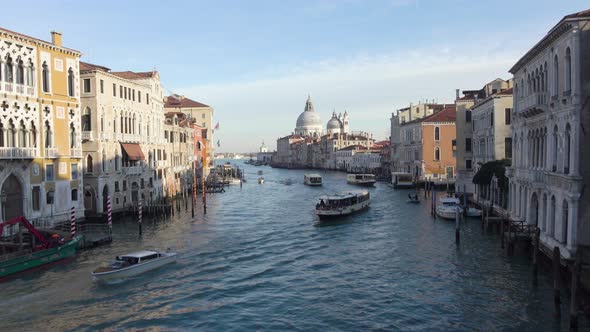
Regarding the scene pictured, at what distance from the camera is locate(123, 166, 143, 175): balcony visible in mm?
35219

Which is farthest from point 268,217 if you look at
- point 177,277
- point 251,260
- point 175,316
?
point 175,316

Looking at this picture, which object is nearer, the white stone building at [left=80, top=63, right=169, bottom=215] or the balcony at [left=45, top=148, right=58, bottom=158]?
the balcony at [left=45, top=148, right=58, bottom=158]

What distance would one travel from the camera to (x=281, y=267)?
21.4 m

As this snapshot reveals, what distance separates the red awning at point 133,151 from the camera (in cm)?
3516

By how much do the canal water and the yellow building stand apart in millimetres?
4240

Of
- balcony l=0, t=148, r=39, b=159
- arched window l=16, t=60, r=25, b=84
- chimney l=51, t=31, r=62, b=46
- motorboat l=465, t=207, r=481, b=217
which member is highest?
chimney l=51, t=31, r=62, b=46

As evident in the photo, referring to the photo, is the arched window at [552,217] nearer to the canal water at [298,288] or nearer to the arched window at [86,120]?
the canal water at [298,288]

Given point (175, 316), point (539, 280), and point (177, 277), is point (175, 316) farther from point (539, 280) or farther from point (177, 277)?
point (539, 280)

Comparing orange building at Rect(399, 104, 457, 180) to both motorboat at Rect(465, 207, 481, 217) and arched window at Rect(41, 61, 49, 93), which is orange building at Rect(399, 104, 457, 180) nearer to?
motorboat at Rect(465, 207, 481, 217)

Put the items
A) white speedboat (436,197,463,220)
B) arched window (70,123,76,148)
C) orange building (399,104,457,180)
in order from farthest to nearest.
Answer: orange building (399,104,457,180), white speedboat (436,197,463,220), arched window (70,123,76,148)

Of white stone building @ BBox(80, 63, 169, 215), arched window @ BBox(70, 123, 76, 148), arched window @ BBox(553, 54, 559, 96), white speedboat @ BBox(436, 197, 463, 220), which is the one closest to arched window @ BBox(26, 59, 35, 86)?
arched window @ BBox(70, 123, 76, 148)

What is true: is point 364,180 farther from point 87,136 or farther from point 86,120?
point 87,136

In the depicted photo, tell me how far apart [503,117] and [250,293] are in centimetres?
2415

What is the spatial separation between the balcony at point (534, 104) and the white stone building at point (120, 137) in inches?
996
